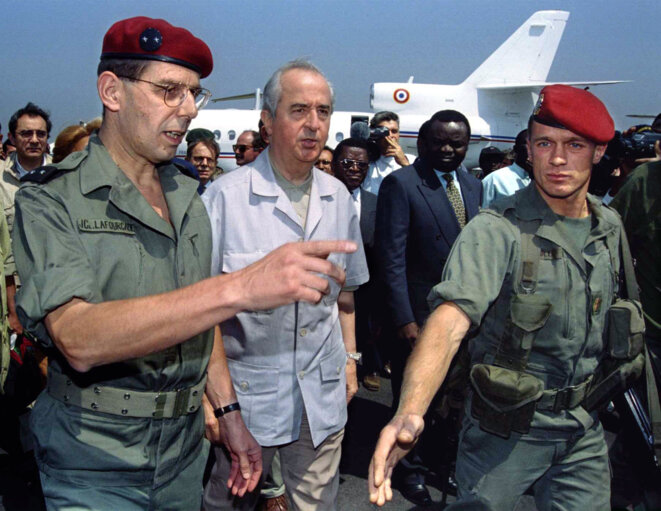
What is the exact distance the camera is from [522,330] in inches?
85.1

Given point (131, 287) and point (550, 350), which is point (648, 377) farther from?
point (131, 287)

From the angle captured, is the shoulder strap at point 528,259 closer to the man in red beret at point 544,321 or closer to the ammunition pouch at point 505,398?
the man in red beret at point 544,321

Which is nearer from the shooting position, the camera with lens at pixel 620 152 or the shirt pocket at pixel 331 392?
the shirt pocket at pixel 331 392

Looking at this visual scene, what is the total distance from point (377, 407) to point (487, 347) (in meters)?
3.32

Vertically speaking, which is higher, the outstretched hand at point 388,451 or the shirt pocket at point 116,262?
the shirt pocket at point 116,262

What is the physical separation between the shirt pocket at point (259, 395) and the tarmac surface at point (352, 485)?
157 centimetres

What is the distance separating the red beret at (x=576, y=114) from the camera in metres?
2.31

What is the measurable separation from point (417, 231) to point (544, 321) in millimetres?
1927

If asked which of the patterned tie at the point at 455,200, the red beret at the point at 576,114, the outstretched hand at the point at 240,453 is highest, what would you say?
the red beret at the point at 576,114

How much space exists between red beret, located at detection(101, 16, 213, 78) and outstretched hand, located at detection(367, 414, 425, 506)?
1.27m

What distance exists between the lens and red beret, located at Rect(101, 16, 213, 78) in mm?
1849

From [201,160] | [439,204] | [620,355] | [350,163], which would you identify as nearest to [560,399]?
[620,355]

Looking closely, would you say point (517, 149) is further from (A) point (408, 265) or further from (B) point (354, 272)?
(B) point (354, 272)

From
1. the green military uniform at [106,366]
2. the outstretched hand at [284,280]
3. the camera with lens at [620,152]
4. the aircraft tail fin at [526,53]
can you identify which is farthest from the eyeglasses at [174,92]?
the aircraft tail fin at [526,53]
